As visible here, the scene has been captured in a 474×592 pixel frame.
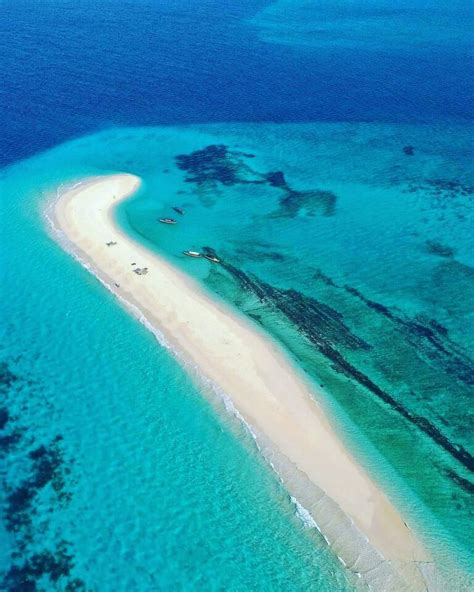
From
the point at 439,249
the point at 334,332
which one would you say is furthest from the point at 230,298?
the point at 439,249

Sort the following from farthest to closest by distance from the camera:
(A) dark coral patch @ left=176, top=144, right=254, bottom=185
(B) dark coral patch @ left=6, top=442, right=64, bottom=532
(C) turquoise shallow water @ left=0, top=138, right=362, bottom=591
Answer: (A) dark coral patch @ left=176, top=144, right=254, bottom=185 < (B) dark coral patch @ left=6, top=442, right=64, bottom=532 < (C) turquoise shallow water @ left=0, top=138, right=362, bottom=591

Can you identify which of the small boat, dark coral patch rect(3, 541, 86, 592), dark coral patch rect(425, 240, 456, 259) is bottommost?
dark coral patch rect(425, 240, 456, 259)

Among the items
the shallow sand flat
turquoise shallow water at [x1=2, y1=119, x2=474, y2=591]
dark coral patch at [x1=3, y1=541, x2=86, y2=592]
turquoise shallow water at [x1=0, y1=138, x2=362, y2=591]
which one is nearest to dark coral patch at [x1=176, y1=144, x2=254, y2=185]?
turquoise shallow water at [x1=2, y1=119, x2=474, y2=591]

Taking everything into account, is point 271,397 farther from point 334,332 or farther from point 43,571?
point 43,571

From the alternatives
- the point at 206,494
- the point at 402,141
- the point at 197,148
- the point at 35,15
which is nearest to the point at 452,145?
the point at 402,141

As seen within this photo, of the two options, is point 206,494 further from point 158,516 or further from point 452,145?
point 452,145

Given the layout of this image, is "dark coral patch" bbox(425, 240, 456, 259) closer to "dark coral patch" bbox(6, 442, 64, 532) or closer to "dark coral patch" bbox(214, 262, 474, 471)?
"dark coral patch" bbox(214, 262, 474, 471)
